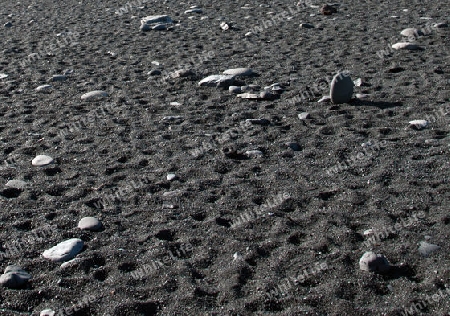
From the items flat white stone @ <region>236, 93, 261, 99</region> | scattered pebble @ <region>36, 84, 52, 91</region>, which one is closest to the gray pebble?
scattered pebble @ <region>36, 84, 52, 91</region>

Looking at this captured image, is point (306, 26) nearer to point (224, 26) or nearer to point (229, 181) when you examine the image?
point (224, 26)

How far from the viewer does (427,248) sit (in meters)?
→ 3.47

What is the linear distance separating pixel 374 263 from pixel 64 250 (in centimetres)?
161

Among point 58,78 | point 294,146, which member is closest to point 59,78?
point 58,78

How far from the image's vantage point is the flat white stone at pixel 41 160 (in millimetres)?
4840

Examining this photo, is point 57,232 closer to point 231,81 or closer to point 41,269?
point 41,269

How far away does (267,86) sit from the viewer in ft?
21.5

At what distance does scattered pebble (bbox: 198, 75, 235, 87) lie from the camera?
6.64m

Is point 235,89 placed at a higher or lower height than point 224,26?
higher

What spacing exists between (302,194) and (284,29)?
5.39m

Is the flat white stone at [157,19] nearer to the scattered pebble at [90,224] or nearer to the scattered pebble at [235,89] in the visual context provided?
the scattered pebble at [235,89]

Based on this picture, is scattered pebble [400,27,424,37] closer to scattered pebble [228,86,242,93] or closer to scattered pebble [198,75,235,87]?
scattered pebble [198,75,235,87]

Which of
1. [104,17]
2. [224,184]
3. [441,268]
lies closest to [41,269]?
[224,184]

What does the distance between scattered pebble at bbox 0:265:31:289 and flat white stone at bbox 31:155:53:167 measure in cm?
155
